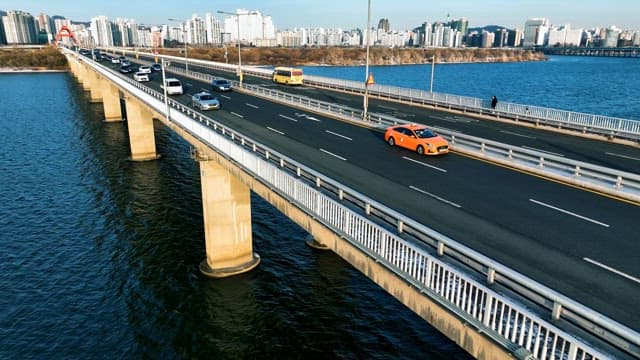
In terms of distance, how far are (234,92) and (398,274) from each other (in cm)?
5315

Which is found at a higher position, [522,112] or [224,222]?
[522,112]

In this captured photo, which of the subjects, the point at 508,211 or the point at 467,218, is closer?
the point at 467,218

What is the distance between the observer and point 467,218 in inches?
649

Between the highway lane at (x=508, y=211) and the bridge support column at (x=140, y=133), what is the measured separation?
88.3 feet

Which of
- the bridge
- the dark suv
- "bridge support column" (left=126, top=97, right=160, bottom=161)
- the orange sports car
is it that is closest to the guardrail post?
the bridge

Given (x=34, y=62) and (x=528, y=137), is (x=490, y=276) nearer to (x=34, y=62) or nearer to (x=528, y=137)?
(x=528, y=137)

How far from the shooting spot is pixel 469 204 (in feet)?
59.4

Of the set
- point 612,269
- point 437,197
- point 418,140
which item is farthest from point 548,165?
point 612,269

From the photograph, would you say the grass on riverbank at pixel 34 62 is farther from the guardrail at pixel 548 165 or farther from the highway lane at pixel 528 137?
the guardrail at pixel 548 165

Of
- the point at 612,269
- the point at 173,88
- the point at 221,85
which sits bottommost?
the point at 612,269

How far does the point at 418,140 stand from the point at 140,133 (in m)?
37.7

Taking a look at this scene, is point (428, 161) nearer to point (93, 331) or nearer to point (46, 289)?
point (93, 331)

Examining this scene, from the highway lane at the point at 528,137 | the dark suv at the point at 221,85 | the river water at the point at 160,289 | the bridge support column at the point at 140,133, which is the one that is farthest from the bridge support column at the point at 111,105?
the highway lane at the point at 528,137

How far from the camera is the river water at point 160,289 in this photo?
21797mm
